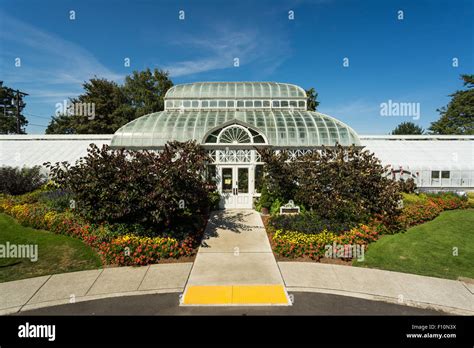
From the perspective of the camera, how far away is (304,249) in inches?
379

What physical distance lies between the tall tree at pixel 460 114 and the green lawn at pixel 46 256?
184ft

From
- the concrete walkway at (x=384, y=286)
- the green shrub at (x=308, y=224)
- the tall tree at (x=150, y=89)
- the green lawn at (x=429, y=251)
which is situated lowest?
the concrete walkway at (x=384, y=286)

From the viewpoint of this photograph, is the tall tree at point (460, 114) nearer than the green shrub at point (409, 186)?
No

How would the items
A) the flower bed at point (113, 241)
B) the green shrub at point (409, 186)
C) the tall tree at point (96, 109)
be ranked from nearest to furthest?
1. the flower bed at point (113, 241)
2. the green shrub at point (409, 186)
3. the tall tree at point (96, 109)

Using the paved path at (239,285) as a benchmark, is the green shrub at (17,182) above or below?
above

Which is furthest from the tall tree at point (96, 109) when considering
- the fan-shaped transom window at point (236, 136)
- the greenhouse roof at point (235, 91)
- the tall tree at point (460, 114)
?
the tall tree at point (460, 114)

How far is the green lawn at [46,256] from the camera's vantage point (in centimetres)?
846

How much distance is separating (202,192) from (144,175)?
2887 millimetres

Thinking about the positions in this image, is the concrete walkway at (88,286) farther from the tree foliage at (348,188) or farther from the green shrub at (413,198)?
the green shrub at (413,198)

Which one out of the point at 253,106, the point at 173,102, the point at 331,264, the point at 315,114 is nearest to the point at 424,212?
the point at 331,264

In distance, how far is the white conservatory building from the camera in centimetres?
1630

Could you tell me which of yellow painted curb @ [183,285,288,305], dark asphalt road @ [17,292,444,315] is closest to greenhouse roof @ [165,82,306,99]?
yellow painted curb @ [183,285,288,305]
